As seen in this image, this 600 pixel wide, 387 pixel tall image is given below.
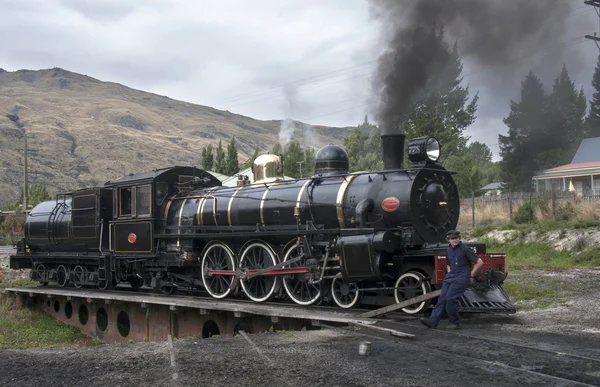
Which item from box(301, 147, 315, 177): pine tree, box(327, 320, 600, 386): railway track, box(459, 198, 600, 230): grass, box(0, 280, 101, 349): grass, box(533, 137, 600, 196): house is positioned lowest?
box(0, 280, 101, 349): grass

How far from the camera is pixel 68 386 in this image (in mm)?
6086

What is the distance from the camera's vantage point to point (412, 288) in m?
9.94

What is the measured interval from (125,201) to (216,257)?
3679 millimetres

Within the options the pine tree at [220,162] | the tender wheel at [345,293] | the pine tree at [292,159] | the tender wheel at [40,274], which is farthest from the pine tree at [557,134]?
the pine tree at [220,162]

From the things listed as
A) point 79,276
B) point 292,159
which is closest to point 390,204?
point 79,276

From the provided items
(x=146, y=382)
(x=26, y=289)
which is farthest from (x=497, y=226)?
(x=146, y=382)

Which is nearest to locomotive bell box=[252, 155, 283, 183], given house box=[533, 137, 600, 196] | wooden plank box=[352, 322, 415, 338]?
wooden plank box=[352, 322, 415, 338]

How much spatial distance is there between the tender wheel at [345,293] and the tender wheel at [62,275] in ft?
34.7

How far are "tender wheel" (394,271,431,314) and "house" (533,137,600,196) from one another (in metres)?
21.8

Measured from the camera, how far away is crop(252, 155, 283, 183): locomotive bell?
13.9 metres

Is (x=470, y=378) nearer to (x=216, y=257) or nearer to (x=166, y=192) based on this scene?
(x=216, y=257)

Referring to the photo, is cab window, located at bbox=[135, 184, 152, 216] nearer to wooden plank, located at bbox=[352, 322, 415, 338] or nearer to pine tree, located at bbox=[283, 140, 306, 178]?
wooden plank, located at bbox=[352, 322, 415, 338]

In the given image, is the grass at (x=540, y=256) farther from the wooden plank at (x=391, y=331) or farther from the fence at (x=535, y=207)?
the wooden plank at (x=391, y=331)

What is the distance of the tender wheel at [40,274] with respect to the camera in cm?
1928
